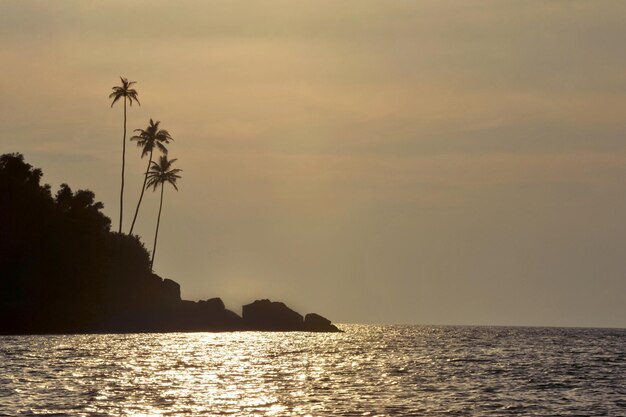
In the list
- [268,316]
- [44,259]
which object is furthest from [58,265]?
[268,316]

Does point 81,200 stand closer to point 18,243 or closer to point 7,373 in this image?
point 18,243

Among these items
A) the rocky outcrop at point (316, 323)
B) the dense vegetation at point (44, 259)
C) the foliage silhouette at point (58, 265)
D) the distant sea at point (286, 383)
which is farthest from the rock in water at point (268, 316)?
the distant sea at point (286, 383)

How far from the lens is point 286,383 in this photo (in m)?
59.7

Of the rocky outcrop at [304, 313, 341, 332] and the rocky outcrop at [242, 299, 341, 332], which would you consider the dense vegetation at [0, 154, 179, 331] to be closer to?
the rocky outcrop at [242, 299, 341, 332]

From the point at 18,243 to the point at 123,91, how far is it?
35327 millimetres

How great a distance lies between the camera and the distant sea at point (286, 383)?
4603 cm

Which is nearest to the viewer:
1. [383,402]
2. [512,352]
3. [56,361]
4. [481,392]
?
[383,402]

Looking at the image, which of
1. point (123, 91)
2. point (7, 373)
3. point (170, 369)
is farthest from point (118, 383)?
point (123, 91)

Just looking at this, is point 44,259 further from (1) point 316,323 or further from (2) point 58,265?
(1) point 316,323

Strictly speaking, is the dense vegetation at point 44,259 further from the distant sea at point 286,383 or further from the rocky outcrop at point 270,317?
the rocky outcrop at point 270,317

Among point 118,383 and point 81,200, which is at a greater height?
point 81,200

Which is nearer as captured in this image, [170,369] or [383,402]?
[383,402]

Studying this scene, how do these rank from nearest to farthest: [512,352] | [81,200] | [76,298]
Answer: [512,352], [76,298], [81,200]

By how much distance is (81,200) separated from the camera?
131 metres
